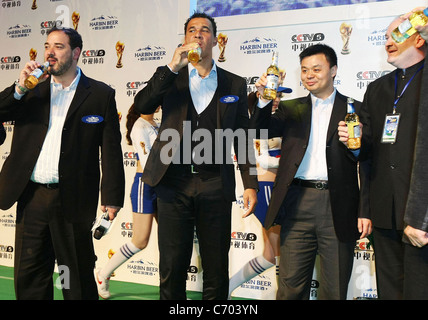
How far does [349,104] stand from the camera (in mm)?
2736

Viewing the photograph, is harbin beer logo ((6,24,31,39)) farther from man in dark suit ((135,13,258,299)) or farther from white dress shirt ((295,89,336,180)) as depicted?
white dress shirt ((295,89,336,180))

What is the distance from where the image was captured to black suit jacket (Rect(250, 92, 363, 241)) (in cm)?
284

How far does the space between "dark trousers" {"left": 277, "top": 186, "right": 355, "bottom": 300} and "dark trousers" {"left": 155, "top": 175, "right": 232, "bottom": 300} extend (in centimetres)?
41

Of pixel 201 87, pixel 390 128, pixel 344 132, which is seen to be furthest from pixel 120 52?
pixel 390 128

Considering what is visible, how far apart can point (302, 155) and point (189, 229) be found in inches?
33.9

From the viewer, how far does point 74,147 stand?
9.25ft

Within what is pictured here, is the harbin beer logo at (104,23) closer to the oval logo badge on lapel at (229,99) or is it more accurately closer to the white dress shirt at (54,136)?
the white dress shirt at (54,136)

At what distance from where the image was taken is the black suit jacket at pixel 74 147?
2758 mm

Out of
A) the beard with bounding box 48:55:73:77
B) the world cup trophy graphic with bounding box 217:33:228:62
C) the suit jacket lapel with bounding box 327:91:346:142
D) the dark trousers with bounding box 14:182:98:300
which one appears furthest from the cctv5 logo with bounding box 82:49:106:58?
the suit jacket lapel with bounding box 327:91:346:142

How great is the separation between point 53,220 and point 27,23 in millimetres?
3846

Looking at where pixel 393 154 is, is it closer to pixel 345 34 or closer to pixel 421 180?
pixel 421 180

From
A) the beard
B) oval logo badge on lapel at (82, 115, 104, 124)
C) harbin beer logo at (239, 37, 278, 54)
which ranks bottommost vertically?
oval logo badge on lapel at (82, 115, 104, 124)

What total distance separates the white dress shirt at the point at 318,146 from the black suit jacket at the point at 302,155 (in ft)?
0.15

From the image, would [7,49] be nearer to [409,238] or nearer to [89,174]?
[89,174]
